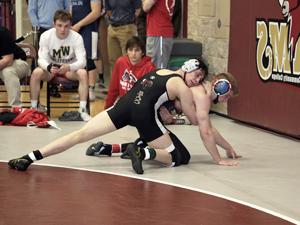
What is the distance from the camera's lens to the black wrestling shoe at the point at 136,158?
6.34 meters

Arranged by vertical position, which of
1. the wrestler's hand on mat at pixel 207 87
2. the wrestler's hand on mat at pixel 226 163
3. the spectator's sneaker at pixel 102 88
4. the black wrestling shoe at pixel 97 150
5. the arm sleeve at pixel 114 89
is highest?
the wrestler's hand on mat at pixel 207 87

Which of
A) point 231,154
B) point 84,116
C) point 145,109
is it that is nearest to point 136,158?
point 145,109

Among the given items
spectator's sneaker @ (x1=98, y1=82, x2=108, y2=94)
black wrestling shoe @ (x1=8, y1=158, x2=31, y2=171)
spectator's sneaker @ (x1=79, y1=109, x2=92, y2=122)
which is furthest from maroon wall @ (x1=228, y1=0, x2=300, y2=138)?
spectator's sneaker @ (x1=98, y1=82, x2=108, y2=94)

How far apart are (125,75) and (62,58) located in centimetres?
89

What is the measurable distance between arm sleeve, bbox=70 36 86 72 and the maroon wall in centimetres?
176

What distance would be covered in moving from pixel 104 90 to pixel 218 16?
2.84m

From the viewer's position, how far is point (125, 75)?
8875 mm

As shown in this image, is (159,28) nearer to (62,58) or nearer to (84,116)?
(62,58)

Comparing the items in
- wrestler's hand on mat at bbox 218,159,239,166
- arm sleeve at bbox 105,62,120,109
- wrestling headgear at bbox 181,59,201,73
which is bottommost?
wrestler's hand on mat at bbox 218,159,239,166

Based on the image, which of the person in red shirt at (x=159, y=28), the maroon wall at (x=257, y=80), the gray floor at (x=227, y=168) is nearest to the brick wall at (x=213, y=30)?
the maroon wall at (x=257, y=80)

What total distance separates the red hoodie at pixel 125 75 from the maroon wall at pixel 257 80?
1.14 meters

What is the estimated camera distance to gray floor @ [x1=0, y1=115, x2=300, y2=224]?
19.1ft

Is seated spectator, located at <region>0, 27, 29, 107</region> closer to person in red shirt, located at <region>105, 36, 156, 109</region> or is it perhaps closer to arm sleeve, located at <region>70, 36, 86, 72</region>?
arm sleeve, located at <region>70, 36, 86, 72</region>

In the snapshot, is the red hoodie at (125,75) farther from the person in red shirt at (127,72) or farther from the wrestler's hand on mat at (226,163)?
the wrestler's hand on mat at (226,163)
